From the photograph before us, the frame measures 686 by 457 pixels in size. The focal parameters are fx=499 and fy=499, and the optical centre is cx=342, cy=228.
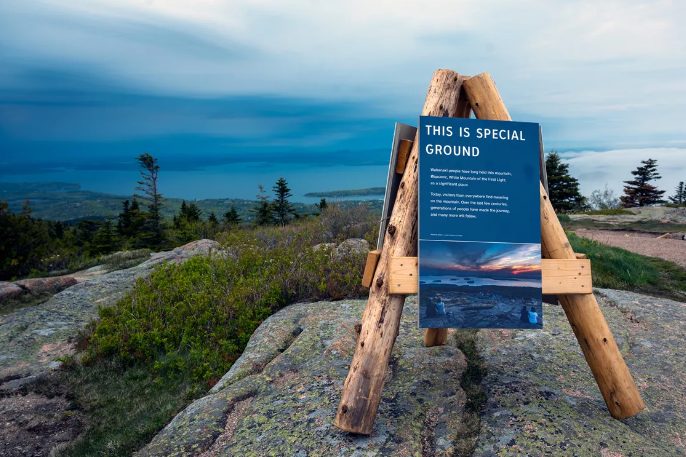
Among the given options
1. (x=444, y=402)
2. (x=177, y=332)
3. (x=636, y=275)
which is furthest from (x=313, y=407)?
(x=636, y=275)

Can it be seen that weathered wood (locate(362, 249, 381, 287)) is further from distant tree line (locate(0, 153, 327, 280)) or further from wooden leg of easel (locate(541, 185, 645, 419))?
distant tree line (locate(0, 153, 327, 280))

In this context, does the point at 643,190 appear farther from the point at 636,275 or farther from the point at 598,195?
the point at 636,275

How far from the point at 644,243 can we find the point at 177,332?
15.5 meters

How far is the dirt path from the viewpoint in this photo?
545 inches

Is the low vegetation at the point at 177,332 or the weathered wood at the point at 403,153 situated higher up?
the weathered wood at the point at 403,153

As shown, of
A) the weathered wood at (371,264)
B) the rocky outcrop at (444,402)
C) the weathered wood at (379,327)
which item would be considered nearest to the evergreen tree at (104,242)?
the rocky outcrop at (444,402)

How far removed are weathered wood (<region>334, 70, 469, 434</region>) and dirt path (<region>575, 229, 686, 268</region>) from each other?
10.7 meters

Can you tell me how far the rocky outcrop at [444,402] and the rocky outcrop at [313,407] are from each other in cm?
1

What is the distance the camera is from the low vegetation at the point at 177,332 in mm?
5742

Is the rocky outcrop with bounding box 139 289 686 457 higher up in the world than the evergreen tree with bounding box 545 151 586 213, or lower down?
lower down

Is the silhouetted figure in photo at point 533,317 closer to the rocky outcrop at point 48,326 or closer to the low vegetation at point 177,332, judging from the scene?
the low vegetation at point 177,332

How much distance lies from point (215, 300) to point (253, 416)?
4213mm

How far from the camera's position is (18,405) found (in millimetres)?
6012

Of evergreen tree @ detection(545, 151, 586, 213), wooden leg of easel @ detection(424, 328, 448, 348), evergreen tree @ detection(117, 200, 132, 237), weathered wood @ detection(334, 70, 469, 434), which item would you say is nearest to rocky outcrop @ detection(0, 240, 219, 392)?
weathered wood @ detection(334, 70, 469, 434)
